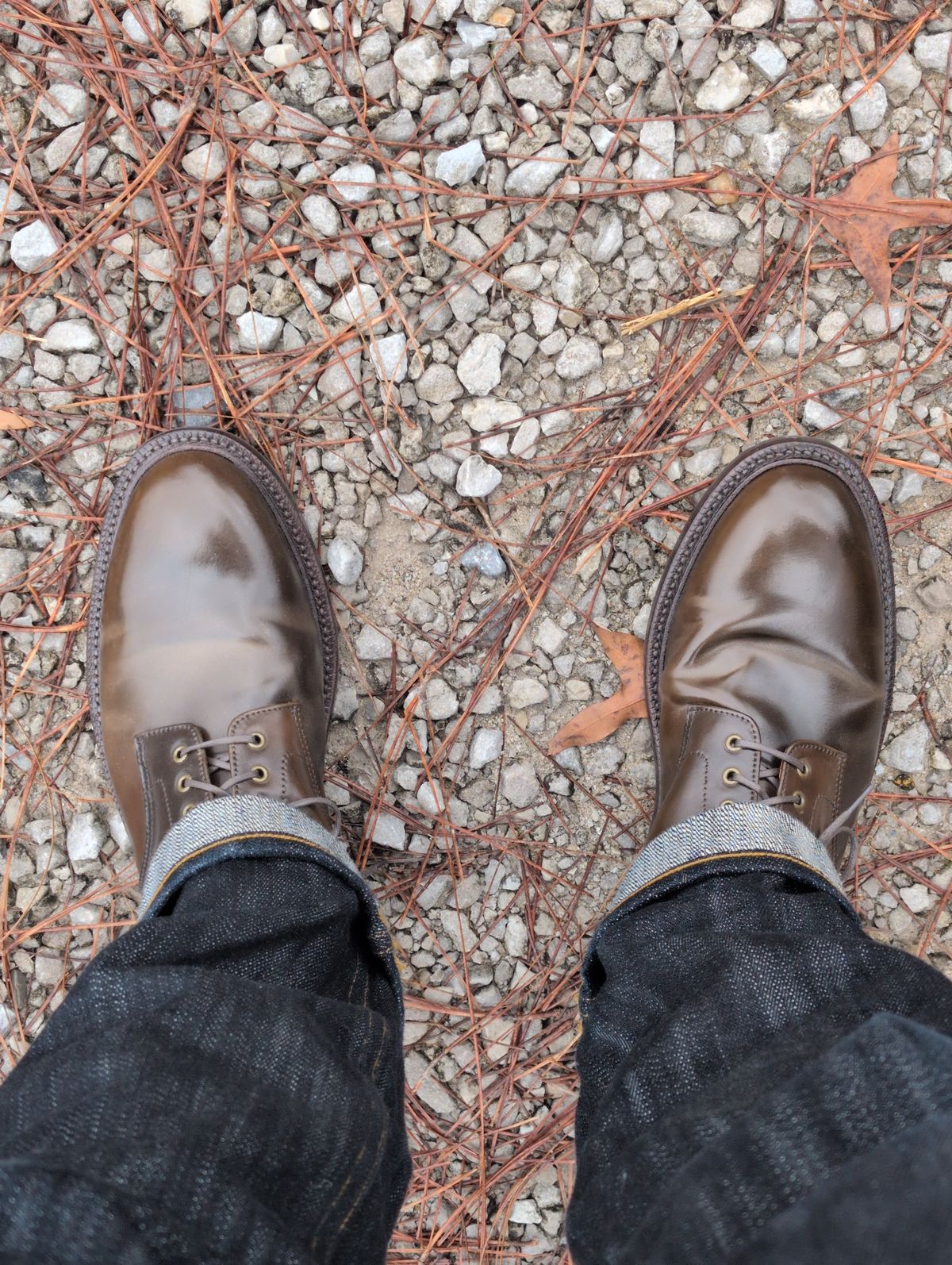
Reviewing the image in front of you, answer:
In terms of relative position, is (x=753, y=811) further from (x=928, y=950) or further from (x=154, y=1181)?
(x=154, y=1181)

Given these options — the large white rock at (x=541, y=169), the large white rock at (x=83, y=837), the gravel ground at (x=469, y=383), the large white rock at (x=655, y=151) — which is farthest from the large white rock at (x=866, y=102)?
the large white rock at (x=83, y=837)

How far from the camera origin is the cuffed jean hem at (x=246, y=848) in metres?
1.17

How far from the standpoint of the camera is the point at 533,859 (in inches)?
56.8

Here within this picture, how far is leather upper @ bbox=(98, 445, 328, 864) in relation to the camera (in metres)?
1.37

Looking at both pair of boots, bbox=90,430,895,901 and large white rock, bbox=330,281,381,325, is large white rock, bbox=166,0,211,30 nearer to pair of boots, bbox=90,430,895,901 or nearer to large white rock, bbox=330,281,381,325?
large white rock, bbox=330,281,381,325

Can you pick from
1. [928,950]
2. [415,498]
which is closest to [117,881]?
[415,498]

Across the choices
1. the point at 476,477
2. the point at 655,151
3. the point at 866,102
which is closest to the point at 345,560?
the point at 476,477

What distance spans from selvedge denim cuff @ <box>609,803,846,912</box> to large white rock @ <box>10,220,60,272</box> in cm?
128

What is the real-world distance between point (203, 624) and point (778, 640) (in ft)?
3.00

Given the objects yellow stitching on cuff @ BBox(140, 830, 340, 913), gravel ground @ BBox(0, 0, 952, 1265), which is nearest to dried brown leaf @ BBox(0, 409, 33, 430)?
gravel ground @ BBox(0, 0, 952, 1265)

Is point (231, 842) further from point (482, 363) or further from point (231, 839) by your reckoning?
point (482, 363)

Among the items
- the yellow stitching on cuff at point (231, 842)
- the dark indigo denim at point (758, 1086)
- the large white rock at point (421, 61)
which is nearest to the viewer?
the dark indigo denim at point (758, 1086)

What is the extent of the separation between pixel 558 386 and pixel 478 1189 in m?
1.31

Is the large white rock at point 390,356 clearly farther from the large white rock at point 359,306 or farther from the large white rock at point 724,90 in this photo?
the large white rock at point 724,90
